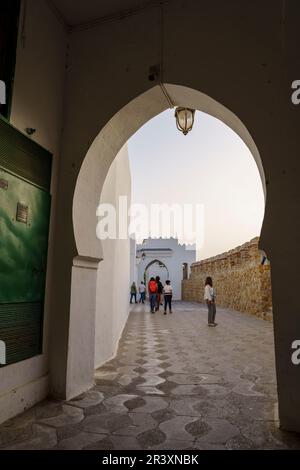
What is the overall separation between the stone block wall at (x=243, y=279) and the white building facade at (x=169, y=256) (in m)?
7.92

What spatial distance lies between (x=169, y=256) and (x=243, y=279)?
1688 centimetres

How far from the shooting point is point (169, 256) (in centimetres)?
3064

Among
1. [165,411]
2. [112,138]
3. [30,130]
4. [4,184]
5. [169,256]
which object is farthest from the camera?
[169,256]

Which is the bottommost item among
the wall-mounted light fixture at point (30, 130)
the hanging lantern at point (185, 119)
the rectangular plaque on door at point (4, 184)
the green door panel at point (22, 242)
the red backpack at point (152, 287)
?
the red backpack at point (152, 287)

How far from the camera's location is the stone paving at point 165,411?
2197 mm

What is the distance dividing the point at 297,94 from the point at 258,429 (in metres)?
2.73

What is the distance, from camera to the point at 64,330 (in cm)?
317

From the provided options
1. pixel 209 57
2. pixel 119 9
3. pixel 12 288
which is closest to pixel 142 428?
pixel 12 288

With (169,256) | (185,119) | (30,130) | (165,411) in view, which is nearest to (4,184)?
(30,130)

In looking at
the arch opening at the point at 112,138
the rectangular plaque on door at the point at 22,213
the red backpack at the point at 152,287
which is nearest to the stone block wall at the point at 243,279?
the red backpack at the point at 152,287

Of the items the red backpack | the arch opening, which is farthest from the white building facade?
the arch opening

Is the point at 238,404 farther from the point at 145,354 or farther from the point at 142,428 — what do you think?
the point at 145,354

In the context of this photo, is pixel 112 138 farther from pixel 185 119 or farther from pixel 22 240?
pixel 22 240

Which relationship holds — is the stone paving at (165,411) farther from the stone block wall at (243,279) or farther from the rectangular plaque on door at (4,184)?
the stone block wall at (243,279)
